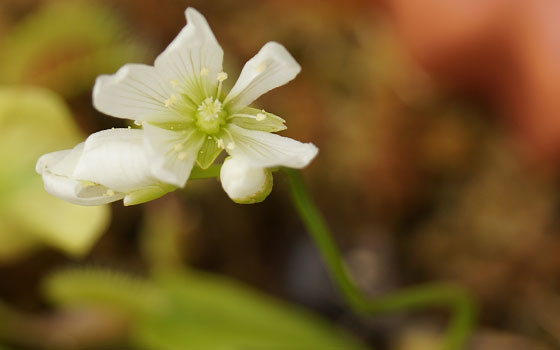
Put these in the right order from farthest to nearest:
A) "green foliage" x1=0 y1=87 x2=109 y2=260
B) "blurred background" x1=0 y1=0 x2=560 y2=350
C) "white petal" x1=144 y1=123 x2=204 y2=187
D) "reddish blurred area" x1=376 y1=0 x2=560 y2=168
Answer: "reddish blurred area" x1=376 y1=0 x2=560 y2=168 < "blurred background" x1=0 y1=0 x2=560 y2=350 < "green foliage" x1=0 y1=87 x2=109 y2=260 < "white petal" x1=144 y1=123 x2=204 y2=187

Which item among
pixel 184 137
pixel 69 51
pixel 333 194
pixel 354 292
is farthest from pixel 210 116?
pixel 333 194

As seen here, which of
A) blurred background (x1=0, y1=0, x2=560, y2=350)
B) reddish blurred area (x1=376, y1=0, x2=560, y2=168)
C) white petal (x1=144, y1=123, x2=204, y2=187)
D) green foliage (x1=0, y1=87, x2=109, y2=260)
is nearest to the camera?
white petal (x1=144, y1=123, x2=204, y2=187)

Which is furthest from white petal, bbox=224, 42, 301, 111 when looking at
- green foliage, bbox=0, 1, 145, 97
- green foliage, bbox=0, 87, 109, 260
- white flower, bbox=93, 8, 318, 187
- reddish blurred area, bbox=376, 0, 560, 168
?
reddish blurred area, bbox=376, 0, 560, 168

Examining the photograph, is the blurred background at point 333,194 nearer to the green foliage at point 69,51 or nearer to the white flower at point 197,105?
the green foliage at point 69,51

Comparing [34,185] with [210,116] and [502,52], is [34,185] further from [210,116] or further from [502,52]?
[502,52]

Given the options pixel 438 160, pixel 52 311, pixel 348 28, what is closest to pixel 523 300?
pixel 438 160


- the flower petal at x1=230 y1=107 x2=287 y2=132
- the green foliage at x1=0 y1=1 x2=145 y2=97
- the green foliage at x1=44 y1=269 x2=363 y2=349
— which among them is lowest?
the flower petal at x1=230 y1=107 x2=287 y2=132

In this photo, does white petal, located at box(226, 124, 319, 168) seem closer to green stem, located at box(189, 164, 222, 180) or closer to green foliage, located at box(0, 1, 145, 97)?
green stem, located at box(189, 164, 222, 180)
